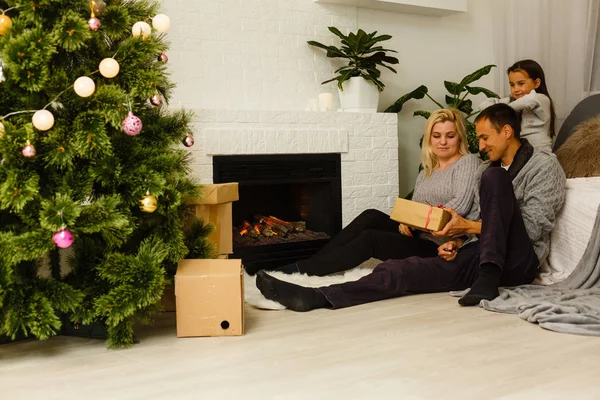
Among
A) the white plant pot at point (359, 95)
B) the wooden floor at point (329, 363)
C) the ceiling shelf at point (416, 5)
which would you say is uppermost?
the ceiling shelf at point (416, 5)

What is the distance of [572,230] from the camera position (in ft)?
10.6

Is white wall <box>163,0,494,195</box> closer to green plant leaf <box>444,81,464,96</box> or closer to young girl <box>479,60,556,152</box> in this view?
green plant leaf <box>444,81,464,96</box>

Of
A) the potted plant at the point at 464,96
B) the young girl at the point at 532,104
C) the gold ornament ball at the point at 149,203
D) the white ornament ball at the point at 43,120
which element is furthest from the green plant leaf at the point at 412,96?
the white ornament ball at the point at 43,120

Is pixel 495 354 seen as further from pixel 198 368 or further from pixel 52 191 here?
pixel 52 191

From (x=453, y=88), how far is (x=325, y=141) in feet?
3.50

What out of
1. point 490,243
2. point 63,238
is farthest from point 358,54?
point 63,238

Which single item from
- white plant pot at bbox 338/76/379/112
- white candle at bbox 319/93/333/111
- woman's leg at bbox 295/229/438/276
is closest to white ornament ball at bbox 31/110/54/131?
woman's leg at bbox 295/229/438/276

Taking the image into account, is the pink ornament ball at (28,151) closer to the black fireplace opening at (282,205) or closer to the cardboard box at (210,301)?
the cardboard box at (210,301)

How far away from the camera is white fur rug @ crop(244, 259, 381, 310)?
2959 mm

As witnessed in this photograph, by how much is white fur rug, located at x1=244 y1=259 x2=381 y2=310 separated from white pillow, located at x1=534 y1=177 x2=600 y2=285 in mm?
923

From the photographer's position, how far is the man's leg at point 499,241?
2.90 m

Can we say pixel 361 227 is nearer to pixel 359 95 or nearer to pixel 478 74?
pixel 359 95

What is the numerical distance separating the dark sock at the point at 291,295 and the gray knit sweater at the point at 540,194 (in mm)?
983

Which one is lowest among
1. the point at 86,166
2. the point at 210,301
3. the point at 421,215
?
the point at 210,301
